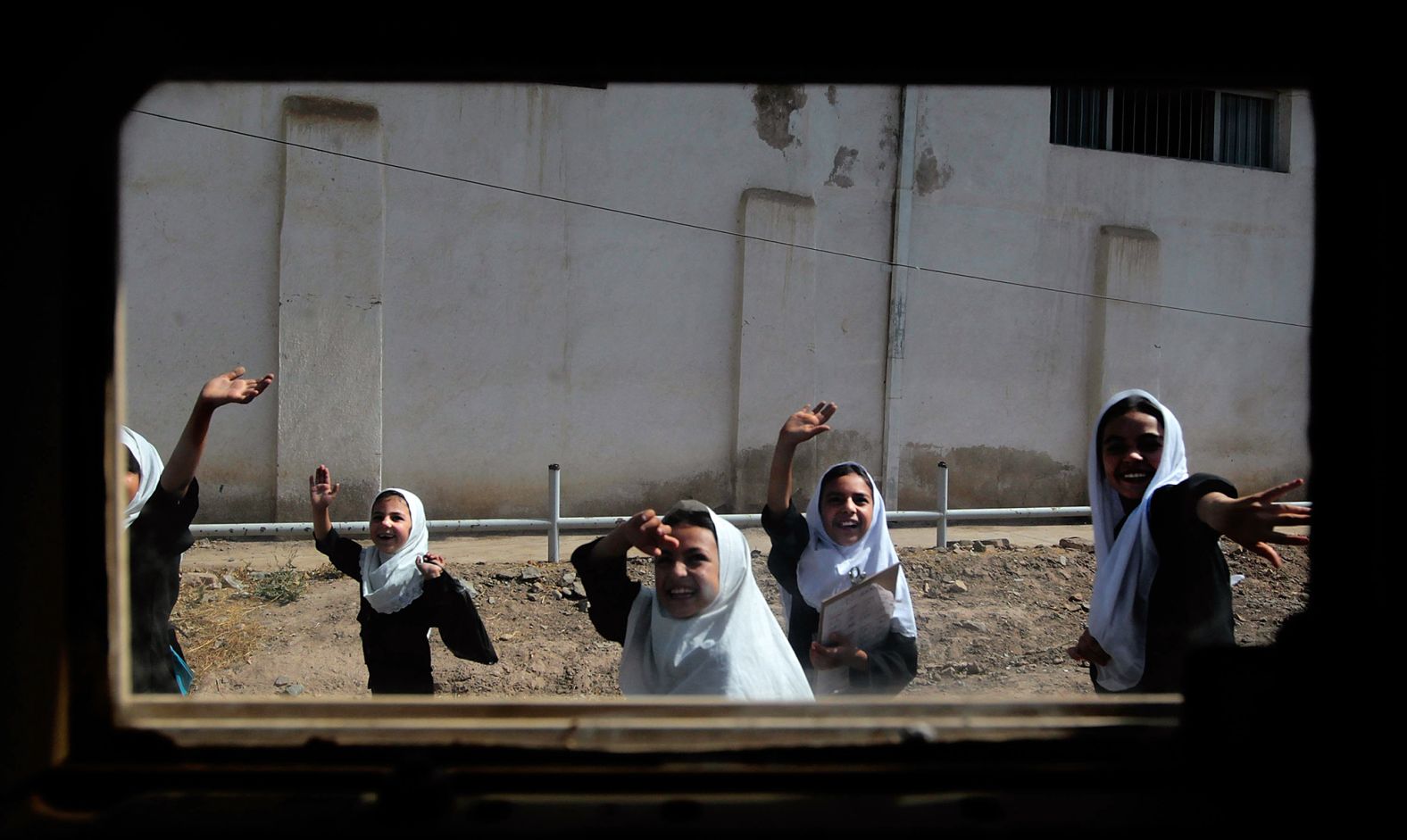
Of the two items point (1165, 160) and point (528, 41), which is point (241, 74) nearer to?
point (528, 41)

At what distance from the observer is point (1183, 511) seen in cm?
257

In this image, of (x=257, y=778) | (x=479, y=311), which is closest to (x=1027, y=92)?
Answer: (x=479, y=311)

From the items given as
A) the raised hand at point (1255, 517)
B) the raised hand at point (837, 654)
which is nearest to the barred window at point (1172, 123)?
the raised hand at point (1255, 517)

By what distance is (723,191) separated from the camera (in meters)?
8.96

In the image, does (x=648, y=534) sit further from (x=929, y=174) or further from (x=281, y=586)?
(x=929, y=174)

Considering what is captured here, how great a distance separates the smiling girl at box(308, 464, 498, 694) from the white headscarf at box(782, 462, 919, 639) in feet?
3.86

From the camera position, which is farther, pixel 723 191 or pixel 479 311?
pixel 723 191

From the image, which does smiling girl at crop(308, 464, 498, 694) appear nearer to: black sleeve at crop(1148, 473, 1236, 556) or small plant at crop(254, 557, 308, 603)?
black sleeve at crop(1148, 473, 1236, 556)

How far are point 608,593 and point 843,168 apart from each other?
7.26 metres

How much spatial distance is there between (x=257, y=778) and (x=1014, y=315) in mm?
9852

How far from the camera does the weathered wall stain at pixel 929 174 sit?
9492 millimetres

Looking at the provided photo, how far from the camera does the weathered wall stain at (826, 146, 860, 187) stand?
30.4ft

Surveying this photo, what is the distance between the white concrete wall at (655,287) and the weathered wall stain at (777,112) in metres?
0.03

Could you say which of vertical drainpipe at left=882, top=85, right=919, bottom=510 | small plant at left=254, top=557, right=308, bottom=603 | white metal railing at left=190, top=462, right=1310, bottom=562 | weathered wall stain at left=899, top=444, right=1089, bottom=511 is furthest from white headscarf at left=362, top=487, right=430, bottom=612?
weathered wall stain at left=899, top=444, right=1089, bottom=511
